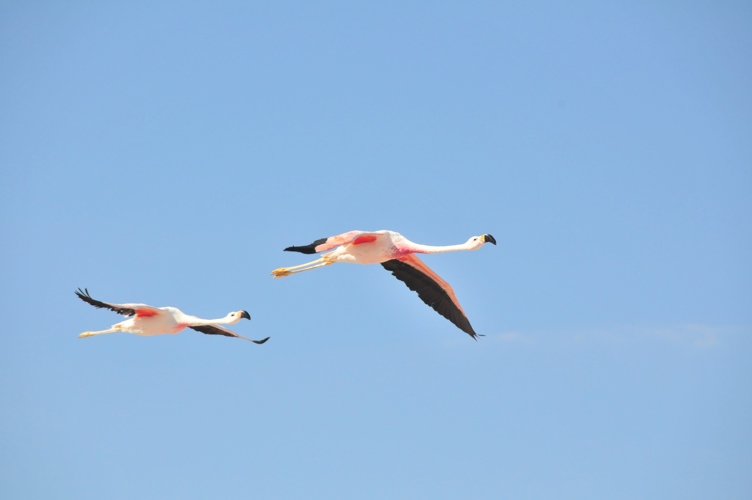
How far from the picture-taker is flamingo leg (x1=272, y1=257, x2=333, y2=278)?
2455cm

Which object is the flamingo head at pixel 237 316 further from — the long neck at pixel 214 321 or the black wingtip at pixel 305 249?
the black wingtip at pixel 305 249

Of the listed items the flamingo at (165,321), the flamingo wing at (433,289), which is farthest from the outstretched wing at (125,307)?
the flamingo wing at (433,289)

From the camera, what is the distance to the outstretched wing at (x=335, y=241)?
23.5 metres

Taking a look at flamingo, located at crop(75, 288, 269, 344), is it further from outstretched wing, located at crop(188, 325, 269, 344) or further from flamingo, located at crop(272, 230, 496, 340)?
flamingo, located at crop(272, 230, 496, 340)

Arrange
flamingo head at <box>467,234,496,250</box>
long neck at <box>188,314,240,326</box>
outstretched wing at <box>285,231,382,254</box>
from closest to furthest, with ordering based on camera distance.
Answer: flamingo head at <box>467,234,496,250</box>, outstretched wing at <box>285,231,382,254</box>, long neck at <box>188,314,240,326</box>

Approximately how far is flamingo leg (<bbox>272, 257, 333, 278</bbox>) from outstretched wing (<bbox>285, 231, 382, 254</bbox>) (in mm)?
804

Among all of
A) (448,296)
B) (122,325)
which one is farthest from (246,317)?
(448,296)

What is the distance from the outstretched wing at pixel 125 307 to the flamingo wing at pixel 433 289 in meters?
5.64

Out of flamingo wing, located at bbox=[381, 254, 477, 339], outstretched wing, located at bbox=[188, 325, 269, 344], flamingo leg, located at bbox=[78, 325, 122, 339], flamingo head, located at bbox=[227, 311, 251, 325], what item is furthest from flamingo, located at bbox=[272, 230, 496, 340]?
flamingo leg, located at bbox=[78, 325, 122, 339]

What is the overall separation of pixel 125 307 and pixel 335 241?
5.15 meters

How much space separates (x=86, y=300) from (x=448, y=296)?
335 inches

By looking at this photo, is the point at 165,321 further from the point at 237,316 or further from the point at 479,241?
the point at 479,241

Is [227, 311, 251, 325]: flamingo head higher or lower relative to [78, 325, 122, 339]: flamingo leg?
higher

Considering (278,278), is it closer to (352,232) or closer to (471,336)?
(352,232)
